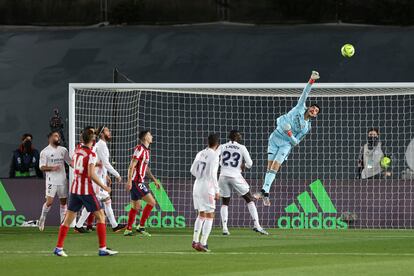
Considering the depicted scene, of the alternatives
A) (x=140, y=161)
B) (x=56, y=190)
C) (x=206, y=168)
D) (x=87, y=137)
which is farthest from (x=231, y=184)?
(x=87, y=137)

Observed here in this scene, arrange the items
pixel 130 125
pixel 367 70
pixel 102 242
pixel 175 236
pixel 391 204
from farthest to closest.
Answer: pixel 367 70 < pixel 130 125 < pixel 391 204 < pixel 175 236 < pixel 102 242

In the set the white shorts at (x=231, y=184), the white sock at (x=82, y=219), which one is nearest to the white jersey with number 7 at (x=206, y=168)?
the white shorts at (x=231, y=184)

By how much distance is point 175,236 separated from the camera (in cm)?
2308

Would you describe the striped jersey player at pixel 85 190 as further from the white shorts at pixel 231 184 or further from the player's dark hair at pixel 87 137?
the white shorts at pixel 231 184

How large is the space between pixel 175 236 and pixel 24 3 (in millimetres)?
13757

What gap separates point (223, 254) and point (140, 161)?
5.35 m

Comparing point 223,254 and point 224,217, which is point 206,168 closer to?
point 223,254

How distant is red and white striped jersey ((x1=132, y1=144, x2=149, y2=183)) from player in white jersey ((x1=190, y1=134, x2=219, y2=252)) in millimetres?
4174

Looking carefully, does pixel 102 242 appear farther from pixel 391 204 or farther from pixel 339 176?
pixel 339 176

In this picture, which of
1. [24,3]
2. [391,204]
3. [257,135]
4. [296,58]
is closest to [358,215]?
[391,204]

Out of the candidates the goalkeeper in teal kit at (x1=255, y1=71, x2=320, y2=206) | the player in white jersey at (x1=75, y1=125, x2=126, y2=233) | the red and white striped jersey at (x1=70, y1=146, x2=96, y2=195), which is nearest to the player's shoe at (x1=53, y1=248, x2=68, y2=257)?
the red and white striped jersey at (x1=70, y1=146, x2=96, y2=195)

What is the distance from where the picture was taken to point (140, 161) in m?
23.3

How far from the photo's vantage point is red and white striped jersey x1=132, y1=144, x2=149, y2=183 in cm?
2323

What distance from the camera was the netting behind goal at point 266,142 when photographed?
88.2 ft
